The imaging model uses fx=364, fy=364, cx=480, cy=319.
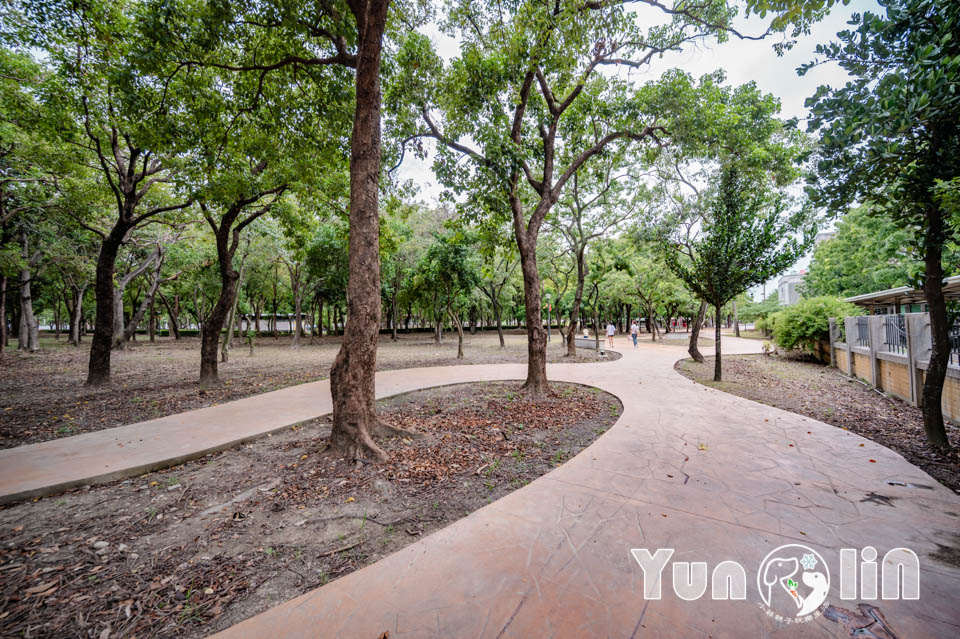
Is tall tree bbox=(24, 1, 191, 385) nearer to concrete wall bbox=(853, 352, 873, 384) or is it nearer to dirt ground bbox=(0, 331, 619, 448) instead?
dirt ground bbox=(0, 331, 619, 448)

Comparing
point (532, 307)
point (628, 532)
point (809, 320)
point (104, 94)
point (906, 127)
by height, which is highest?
point (104, 94)

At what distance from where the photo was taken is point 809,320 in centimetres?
1427

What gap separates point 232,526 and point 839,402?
35.1 feet

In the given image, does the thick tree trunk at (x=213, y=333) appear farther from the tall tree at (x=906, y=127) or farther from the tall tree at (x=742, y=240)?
the tall tree at (x=742, y=240)

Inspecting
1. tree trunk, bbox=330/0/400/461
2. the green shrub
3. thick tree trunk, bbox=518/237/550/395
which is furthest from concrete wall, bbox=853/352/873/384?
tree trunk, bbox=330/0/400/461

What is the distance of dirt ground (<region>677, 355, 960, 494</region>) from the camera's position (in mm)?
4473

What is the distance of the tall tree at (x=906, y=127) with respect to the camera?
3143 mm

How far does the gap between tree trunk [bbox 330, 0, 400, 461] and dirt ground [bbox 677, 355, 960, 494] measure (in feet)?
20.6

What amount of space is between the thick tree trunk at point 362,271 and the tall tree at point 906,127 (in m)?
5.11

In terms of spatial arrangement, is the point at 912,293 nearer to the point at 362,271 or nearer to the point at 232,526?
the point at 362,271

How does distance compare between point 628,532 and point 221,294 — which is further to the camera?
point 221,294

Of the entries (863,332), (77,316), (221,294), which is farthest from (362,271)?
(77,316)

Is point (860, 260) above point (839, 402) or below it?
above

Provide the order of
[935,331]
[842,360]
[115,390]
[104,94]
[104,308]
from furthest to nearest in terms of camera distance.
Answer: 1. [842,360]
2. [104,308]
3. [115,390]
4. [104,94]
5. [935,331]
